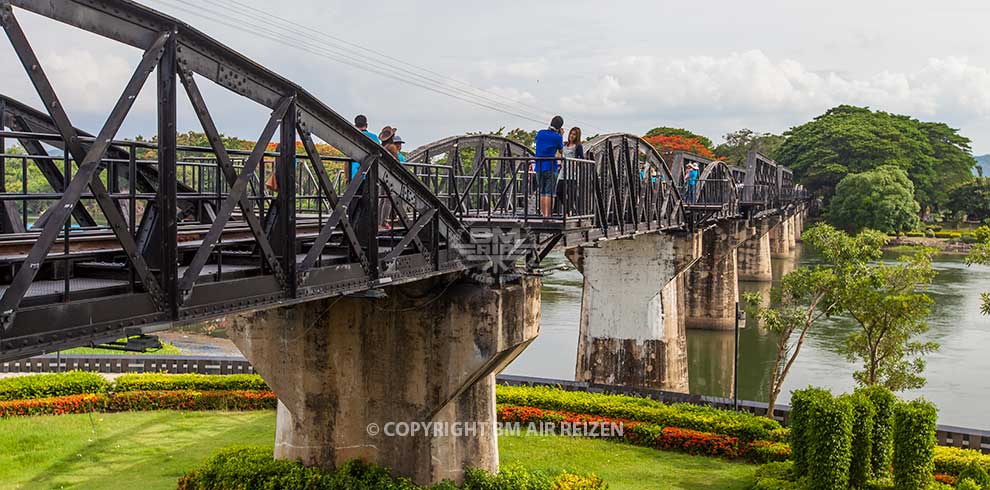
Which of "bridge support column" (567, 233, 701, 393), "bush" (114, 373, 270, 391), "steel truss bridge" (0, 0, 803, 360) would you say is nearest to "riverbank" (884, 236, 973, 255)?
"bridge support column" (567, 233, 701, 393)

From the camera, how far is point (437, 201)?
36.1 ft

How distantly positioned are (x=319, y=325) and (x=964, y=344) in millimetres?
33465

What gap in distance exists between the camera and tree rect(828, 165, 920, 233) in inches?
2817

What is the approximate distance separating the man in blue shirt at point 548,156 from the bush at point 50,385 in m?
13.0

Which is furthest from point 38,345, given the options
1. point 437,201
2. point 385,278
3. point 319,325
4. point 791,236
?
point 791,236

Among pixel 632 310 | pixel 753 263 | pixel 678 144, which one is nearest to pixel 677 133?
pixel 678 144

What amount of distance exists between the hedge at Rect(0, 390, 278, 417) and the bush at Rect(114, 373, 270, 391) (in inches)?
9.8

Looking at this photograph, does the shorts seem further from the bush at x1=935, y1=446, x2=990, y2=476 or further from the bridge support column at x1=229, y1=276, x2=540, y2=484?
the bush at x1=935, y1=446, x2=990, y2=476

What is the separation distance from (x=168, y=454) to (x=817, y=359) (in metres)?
26.6

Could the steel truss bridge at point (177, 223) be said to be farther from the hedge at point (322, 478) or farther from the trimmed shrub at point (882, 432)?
the trimmed shrub at point (882, 432)

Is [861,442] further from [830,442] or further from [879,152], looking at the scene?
[879,152]

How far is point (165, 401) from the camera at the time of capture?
21.0 m

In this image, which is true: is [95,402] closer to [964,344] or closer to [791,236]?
[964,344]

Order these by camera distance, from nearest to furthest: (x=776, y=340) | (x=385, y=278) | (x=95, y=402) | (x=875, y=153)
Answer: (x=385, y=278)
(x=95, y=402)
(x=776, y=340)
(x=875, y=153)
